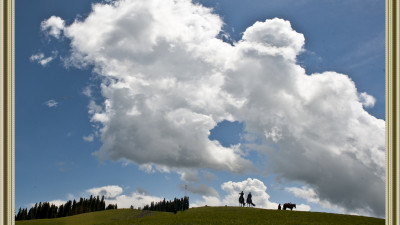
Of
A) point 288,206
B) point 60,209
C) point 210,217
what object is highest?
point 210,217

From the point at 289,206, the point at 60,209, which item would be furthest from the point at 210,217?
the point at 60,209

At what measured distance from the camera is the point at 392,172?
1200cm

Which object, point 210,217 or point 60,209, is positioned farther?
point 60,209

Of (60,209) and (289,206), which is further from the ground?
(289,206)

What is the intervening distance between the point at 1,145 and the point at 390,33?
48.8 ft

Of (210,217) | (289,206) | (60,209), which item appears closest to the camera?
(210,217)

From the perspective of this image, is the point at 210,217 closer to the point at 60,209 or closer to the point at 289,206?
the point at 289,206

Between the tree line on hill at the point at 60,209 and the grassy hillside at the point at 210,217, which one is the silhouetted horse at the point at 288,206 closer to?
the grassy hillside at the point at 210,217

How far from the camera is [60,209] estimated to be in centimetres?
17800

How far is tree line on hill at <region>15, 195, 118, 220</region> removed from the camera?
16775 cm

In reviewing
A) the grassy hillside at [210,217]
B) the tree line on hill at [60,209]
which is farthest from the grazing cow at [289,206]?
the tree line on hill at [60,209]

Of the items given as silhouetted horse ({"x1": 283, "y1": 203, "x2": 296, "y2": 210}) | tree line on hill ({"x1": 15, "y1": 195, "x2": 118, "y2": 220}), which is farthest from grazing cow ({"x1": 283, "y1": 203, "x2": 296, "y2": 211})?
tree line on hill ({"x1": 15, "y1": 195, "x2": 118, "y2": 220})

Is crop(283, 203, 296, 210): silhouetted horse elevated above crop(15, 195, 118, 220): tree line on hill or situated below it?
above

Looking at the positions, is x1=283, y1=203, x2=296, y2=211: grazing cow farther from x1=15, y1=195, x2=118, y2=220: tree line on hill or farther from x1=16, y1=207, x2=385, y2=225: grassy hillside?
x1=15, y1=195, x2=118, y2=220: tree line on hill
